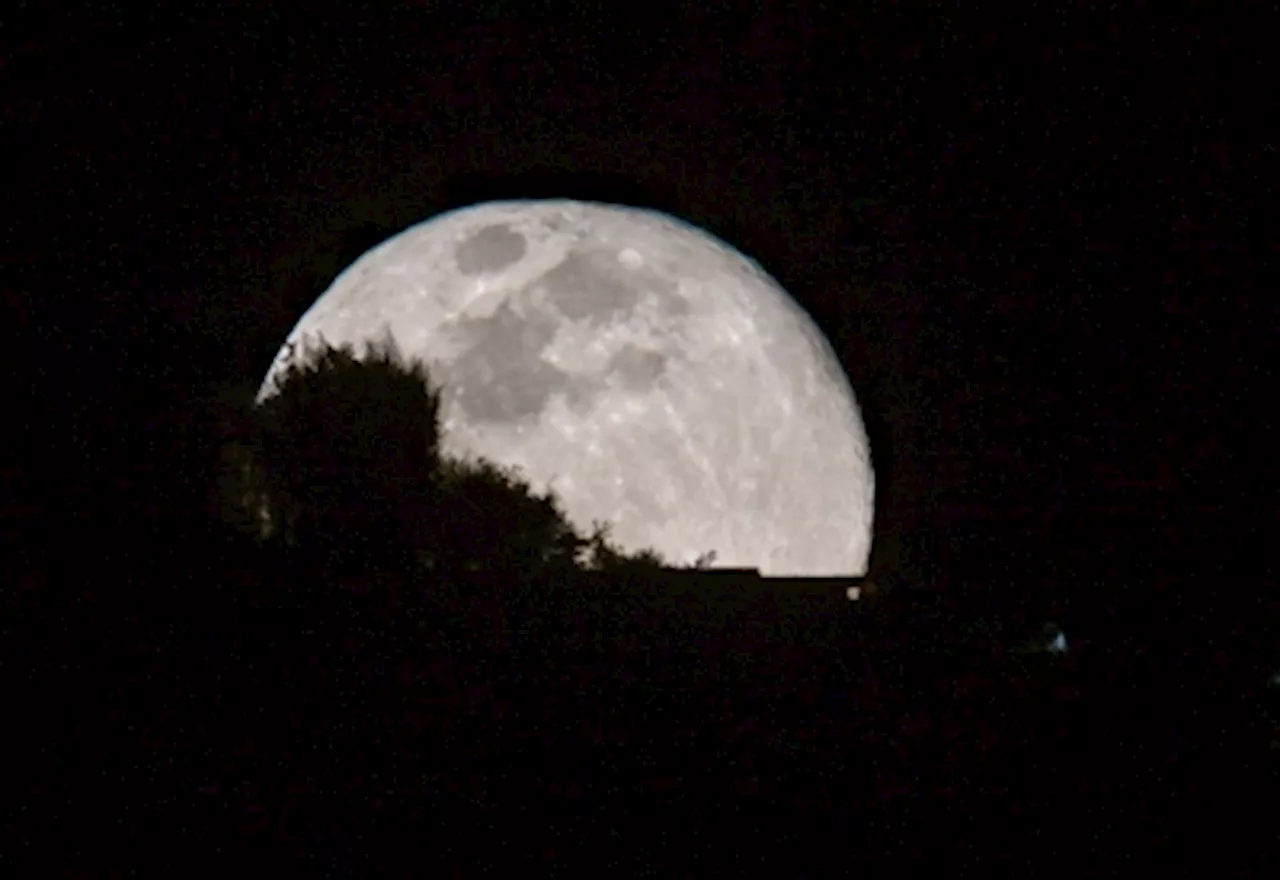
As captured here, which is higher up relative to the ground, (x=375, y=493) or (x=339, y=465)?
(x=339, y=465)

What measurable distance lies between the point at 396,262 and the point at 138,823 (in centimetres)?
853

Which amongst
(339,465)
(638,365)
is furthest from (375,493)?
(638,365)

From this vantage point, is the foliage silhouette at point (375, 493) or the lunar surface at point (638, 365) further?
the lunar surface at point (638, 365)

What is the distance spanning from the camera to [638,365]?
10062mm

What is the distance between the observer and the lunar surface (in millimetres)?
9516

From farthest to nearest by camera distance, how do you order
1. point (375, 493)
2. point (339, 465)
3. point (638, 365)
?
point (638, 365) → point (339, 465) → point (375, 493)

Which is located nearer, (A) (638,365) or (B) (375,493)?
(B) (375,493)

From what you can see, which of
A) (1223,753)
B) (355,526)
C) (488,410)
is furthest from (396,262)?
Result: (1223,753)

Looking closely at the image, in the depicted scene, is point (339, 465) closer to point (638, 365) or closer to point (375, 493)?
point (375, 493)

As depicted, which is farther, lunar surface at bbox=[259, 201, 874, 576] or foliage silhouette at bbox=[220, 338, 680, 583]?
lunar surface at bbox=[259, 201, 874, 576]

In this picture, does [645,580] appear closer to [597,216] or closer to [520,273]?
[520,273]

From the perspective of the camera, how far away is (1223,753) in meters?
3.83

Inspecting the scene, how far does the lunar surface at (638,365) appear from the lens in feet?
31.2

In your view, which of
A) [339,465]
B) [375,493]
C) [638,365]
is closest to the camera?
[375,493]
